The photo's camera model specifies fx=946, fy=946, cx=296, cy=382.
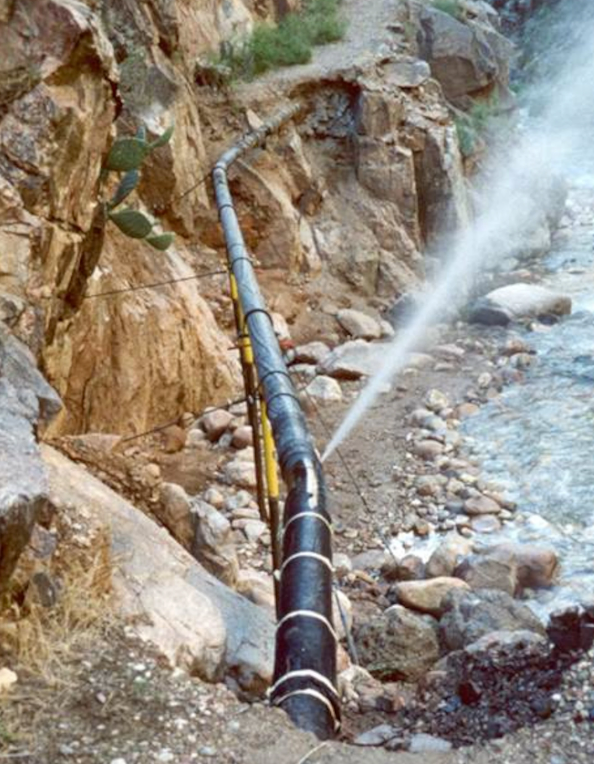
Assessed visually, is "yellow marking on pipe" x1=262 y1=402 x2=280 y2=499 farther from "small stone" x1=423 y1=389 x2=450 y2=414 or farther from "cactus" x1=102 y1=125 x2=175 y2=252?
"small stone" x1=423 y1=389 x2=450 y2=414

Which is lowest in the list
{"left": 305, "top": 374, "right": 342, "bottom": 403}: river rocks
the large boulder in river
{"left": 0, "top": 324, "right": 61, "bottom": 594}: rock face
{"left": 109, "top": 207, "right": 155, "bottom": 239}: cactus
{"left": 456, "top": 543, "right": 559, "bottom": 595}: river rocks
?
{"left": 456, "top": 543, "right": 559, "bottom": 595}: river rocks

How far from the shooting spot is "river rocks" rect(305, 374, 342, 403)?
9906 mm

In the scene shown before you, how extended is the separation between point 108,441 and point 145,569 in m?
1.84

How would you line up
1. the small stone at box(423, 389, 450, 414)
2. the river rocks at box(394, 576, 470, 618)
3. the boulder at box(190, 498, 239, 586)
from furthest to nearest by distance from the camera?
the small stone at box(423, 389, 450, 414) → the river rocks at box(394, 576, 470, 618) → the boulder at box(190, 498, 239, 586)

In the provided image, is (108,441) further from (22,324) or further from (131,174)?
(131,174)

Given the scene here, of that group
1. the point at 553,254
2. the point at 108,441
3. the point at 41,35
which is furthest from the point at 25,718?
the point at 553,254

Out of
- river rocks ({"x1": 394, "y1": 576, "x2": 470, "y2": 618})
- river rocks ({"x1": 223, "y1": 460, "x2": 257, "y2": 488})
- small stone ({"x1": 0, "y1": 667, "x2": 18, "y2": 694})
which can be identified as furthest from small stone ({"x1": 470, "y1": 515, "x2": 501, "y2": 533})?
small stone ({"x1": 0, "y1": 667, "x2": 18, "y2": 694})

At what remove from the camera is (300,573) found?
3.79 meters

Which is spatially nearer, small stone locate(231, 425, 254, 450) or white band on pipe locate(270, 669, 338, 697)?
white band on pipe locate(270, 669, 338, 697)

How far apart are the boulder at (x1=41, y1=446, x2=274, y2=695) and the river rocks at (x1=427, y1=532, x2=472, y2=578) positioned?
2275mm

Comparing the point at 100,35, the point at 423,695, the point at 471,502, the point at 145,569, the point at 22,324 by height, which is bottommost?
the point at 471,502

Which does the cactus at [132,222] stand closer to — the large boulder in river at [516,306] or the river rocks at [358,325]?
the river rocks at [358,325]

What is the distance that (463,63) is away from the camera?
16.2 m

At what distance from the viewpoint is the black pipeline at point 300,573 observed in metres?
3.47
